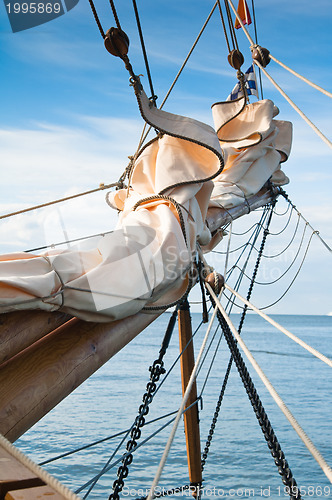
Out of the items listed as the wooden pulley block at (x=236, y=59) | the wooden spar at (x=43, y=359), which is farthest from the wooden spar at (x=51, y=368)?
the wooden pulley block at (x=236, y=59)

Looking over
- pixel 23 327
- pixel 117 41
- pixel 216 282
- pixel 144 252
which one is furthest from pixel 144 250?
pixel 117 41

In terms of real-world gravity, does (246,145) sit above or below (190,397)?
above

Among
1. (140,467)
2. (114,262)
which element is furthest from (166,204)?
(140,467)

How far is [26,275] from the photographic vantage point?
2098 mm

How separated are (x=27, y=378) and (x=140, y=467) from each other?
8.19 metres

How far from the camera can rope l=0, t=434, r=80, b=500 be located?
121 cm

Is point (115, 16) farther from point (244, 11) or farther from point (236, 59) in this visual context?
point (244, 11)

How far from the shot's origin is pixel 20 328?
2049 mm

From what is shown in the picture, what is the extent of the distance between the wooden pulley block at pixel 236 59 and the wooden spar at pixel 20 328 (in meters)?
4.23

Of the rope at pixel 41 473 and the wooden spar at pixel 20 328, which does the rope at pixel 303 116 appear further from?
the rope at pixel 41 473

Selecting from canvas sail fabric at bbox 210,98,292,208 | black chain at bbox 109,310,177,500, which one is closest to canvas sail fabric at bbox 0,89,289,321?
black chain at bbox 109,310,177,500

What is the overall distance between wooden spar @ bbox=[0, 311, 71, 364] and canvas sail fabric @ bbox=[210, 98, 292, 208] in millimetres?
2947

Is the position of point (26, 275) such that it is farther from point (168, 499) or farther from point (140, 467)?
point (140, 467)

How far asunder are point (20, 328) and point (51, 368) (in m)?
0.25
